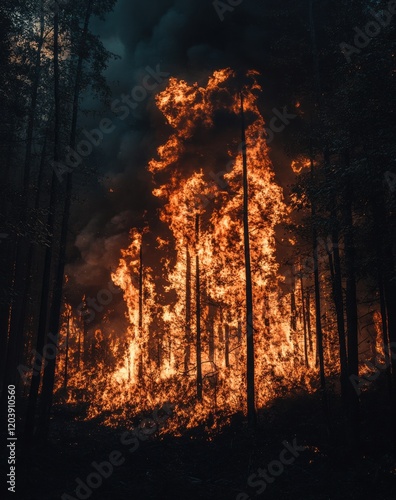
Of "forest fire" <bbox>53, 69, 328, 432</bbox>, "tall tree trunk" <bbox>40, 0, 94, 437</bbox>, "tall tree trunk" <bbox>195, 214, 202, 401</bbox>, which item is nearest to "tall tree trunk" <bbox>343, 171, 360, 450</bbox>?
"forest fire" <bbox>53, 69, 328, 432</bbox>

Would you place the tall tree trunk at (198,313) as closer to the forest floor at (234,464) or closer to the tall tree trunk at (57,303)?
the forest floor at (234,464)

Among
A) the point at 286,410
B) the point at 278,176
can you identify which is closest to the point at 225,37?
the point at 278,176

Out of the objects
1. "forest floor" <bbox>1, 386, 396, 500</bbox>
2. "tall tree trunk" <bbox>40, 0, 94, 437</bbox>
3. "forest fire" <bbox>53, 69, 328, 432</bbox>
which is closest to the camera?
"forest floor" <bbox>1, 386, 396, 500</bbox>

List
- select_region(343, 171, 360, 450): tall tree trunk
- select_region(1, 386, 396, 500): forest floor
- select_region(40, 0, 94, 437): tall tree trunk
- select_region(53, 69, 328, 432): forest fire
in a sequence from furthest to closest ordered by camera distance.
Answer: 1. select_region(53, 69, 328, 432): forest fire
2. select_region(40, 0, 94, 437): tall tree trunk
3. select_region(343, 171, 360, 450): tall tree trunk
4. select_region(1, 386, 396, 500): forest floor

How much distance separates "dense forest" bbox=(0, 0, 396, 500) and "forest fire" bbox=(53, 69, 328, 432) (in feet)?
0.44

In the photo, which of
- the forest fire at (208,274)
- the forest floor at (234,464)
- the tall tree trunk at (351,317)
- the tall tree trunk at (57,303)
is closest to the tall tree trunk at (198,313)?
the forest fire at (208,274)

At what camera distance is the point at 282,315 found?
2305 cm

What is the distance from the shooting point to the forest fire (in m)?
19.3

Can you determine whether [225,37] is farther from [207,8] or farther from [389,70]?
[389,70]

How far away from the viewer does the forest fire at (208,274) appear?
1930cm

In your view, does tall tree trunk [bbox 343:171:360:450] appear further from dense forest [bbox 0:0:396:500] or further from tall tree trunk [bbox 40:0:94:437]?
tall tree trunk [bbox 40:0:94:437]

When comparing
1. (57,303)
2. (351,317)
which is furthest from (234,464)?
(57,303)

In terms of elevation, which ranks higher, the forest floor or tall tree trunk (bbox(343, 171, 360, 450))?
tall tree trunk (bbox(343, 171, 360, 450))

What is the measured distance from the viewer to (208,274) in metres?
22.3
